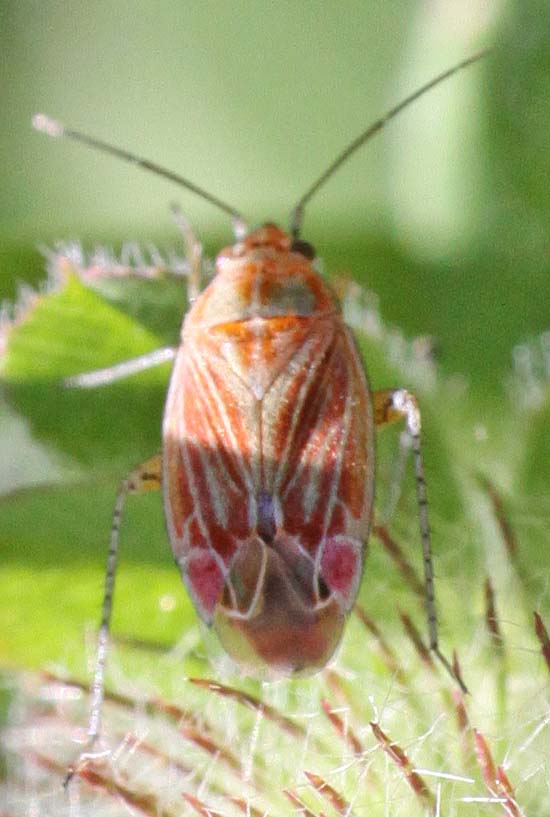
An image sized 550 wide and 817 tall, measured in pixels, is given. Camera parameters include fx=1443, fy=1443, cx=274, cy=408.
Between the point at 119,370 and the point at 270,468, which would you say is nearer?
the point at 270,468

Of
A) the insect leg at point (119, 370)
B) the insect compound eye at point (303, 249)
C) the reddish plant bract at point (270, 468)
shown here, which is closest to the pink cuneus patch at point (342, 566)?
the reddish plant bract at point (270, 468)

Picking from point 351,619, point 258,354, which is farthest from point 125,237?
point 351,619

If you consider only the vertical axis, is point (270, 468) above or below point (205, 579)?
above

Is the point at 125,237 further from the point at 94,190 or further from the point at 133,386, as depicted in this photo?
the point at 133,386

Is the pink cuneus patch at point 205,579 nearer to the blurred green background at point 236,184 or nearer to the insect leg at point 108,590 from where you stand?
the insect leg at point 108,590

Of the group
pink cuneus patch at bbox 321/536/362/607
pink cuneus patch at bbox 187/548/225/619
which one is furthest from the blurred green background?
pink cuneus patch at bbox 321/536/362/607

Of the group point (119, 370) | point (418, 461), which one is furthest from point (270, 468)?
point (119, 370)

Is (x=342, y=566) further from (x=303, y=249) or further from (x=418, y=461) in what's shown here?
(x=303, y=249)
